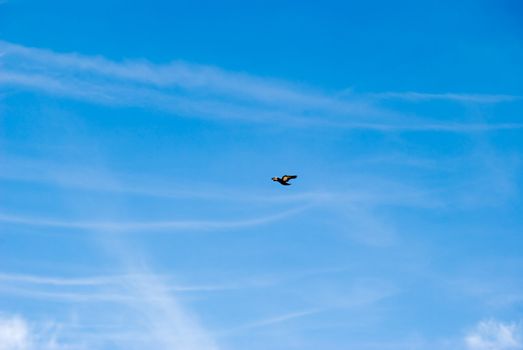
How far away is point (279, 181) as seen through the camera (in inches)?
7298
